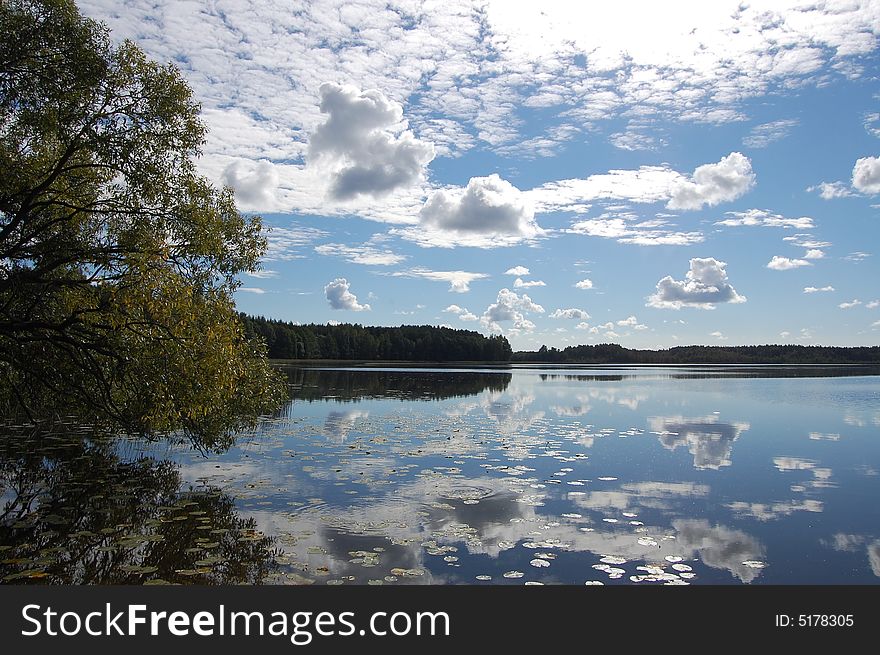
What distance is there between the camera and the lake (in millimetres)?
10203

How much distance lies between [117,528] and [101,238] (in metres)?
7.58

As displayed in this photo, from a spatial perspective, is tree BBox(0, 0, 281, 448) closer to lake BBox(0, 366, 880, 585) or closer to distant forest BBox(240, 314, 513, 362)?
lake BBox(0, 366, 880, 585)

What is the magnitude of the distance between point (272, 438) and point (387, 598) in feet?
55.1

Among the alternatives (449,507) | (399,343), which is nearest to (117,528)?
(449,507)

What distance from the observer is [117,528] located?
39.0 feet

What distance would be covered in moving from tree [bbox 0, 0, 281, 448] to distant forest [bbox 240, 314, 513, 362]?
481 feet

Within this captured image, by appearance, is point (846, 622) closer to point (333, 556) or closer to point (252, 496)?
point (333, 556)

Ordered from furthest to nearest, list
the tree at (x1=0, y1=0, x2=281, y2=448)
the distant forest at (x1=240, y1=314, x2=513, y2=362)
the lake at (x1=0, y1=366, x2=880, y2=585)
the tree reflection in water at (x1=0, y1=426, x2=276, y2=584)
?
the distant forest at (x1=240, y1=314, x2=513, y2=362) → the tree at (x1=0, y1=0, x2=281, y2=448) → the lake at (x1=0, y1=366, x2=880, y2=585) → the tree reflection in water at (x1=0, y1=426, x2=276, y2=584)

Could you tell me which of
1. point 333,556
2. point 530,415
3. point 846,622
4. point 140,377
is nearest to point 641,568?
point 846,622

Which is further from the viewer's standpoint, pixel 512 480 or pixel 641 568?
pixel 512 480

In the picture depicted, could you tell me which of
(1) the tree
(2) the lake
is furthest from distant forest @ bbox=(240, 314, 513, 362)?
(1) the tree

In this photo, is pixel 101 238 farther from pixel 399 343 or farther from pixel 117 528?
pixel 399 343

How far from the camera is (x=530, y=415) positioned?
3394cm

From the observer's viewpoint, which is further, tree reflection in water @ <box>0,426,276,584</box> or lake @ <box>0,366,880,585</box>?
lake @ <box>0,366,880,585</box>
